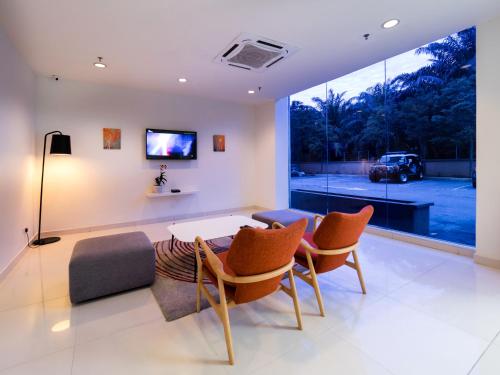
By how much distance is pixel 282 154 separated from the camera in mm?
6109

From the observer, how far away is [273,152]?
6.02m

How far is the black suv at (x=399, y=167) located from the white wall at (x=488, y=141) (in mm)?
1256

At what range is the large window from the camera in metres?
3.55

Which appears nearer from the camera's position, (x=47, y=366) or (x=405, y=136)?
(x=47, y=366)

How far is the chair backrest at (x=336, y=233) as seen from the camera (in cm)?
201

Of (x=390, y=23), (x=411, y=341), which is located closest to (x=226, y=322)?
(x=411, y=341)

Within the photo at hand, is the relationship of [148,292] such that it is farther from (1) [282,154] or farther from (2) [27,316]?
(1) [282,154]

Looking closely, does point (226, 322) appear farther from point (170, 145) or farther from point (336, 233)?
point (170, 145)

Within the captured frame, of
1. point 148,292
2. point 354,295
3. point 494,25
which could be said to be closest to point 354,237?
point 354,295

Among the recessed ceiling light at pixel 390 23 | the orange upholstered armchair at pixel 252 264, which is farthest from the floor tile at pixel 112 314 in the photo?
the recessed ceiling light at pixel 390 23

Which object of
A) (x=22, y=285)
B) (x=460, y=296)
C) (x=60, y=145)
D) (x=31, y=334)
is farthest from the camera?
(x=60, y=145)

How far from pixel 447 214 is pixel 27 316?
5735 millimetres

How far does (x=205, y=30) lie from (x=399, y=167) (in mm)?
3861

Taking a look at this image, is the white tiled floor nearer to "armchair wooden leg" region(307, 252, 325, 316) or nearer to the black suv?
"armchair wooden leg" region(307, 252, 325, 316)
